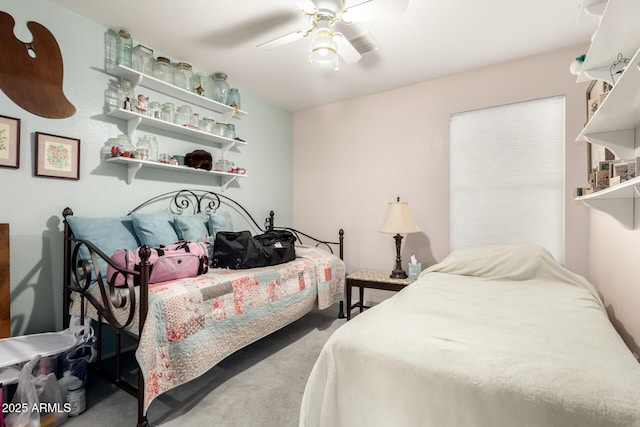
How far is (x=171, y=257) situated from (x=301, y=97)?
97.6 inches

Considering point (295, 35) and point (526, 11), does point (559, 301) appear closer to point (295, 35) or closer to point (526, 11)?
point (526, 11)

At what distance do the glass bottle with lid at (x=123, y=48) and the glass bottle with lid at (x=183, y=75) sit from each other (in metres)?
0.38

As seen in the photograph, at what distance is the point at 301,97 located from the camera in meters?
3.67

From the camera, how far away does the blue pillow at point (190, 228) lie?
2.55 m

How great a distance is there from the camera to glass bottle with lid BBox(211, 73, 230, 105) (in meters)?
2.99

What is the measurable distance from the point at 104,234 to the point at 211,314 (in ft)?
3.09

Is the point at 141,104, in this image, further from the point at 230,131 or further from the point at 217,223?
the point at 217,223

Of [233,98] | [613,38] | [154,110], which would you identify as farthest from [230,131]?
[613,38]

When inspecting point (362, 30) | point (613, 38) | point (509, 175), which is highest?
point (362, 30)

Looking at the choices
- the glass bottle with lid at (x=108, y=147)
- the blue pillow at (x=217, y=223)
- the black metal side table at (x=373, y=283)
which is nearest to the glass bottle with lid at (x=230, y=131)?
the blue pillow at (x=217, y=223)

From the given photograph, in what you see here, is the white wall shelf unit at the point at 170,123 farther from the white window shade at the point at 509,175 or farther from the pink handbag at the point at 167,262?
the white window shade at the point at 509,175

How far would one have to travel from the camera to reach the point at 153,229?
2.30m

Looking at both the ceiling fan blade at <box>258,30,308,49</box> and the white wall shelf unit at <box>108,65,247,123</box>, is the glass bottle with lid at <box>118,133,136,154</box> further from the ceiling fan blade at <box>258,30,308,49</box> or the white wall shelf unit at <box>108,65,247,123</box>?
the ceiling fan blade at <box>258,30,308,49</box>

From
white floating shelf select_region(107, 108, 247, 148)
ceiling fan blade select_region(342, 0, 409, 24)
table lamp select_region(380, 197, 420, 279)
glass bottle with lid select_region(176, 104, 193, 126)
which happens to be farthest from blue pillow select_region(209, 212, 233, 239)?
ceiling fan blade select_region(342, 0, 409, 24)
